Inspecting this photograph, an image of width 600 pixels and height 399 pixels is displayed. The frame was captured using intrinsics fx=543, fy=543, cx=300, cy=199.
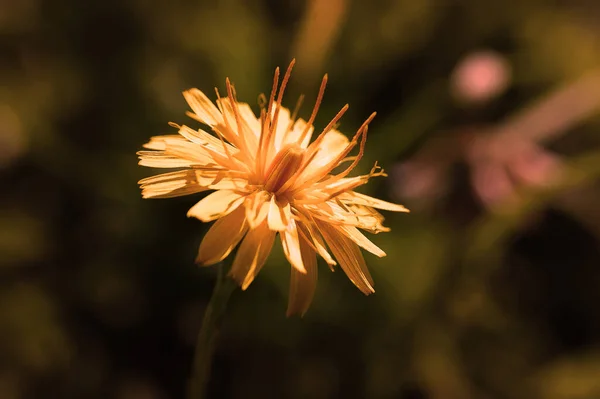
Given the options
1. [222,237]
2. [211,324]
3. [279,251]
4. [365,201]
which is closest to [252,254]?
[222,237]

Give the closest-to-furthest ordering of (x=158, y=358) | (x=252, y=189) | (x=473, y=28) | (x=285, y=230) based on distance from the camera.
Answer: (x=285, y=230) < (x=252, y=189) < (x=158, y=358) < (x=473, y=28)

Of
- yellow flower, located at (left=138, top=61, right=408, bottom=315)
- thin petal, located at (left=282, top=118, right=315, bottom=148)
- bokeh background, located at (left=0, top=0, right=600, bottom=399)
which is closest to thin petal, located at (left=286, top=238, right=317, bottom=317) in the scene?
yellow flower, located at (left=138, top=61, right=408, bottom=315)

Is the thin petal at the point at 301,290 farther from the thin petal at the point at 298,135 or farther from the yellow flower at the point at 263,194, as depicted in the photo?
the thin petal at the point at 298,135

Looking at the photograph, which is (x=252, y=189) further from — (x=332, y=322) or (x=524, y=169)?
(x=524, y=169)

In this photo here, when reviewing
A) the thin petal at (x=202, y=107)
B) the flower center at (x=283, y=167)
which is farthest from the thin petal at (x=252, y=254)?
the thin petal at (x=202, y=107)

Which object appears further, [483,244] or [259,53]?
[259,53]

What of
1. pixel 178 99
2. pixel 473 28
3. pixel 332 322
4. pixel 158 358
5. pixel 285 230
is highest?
pixel 473 28

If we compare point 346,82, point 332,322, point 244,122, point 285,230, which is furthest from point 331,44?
point 285,230
